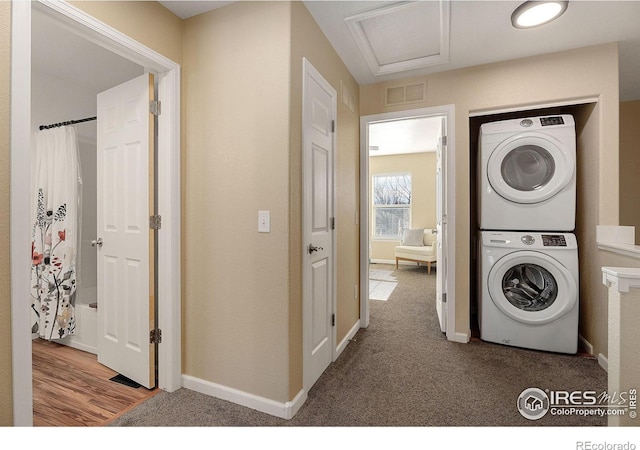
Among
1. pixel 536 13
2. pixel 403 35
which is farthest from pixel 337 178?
pixel 536 13

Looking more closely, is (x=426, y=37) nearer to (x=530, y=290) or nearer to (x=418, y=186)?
(x=530, y=290)

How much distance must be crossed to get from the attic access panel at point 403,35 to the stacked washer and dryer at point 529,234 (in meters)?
0.85

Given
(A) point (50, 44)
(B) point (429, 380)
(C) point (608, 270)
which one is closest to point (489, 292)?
(B) point (429, 380)

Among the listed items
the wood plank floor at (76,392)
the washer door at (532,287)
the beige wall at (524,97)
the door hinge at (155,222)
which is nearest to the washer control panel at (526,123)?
the beige wall at (524,97)

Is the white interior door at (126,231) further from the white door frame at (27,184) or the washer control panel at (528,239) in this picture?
the washer control panel at (528,239)

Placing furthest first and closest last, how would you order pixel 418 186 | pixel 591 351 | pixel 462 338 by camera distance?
pixel 418 186 → pixel 462 338 → pixel 591 351

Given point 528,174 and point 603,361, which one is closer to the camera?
point 603,361

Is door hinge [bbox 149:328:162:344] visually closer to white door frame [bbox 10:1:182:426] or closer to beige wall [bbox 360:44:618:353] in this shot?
white door frame [bbox 10:1:182:426]

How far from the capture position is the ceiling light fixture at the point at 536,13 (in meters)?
1.75

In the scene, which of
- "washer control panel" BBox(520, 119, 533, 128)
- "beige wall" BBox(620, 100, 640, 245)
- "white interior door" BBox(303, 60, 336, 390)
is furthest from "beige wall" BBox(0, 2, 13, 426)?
"beige wall" BBox(620, 100, 640, 245)

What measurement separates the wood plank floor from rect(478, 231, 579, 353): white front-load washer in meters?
2.67

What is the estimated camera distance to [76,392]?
6.12ft

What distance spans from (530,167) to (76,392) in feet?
12.4
